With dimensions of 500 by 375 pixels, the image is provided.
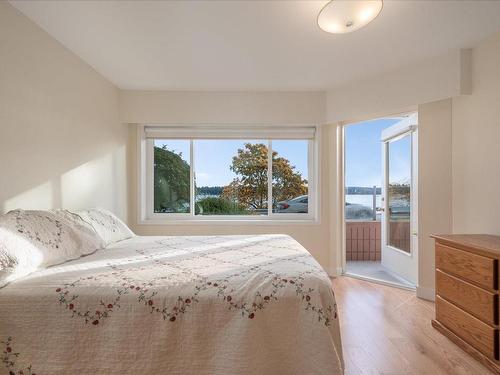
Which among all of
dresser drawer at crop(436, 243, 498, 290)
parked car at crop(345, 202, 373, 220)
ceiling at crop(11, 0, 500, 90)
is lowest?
dresser drawer at crop(436, 243, 498, 290)

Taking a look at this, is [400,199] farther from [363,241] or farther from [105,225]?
[105,225]

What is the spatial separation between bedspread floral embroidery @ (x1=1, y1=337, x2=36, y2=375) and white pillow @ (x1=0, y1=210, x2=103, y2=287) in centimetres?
25

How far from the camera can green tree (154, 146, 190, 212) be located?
3.60m

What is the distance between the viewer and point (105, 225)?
2.20 metres

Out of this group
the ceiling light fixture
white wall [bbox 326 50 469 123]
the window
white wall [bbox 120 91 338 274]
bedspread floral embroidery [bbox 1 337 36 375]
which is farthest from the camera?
the window

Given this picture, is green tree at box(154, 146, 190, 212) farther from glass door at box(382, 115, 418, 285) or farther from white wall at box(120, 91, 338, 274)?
glass door at box(382, 115, 418, 285)

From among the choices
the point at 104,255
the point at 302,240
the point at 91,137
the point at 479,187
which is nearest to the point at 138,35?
the point at 91,137

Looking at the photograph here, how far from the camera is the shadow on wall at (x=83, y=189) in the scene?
6.20 feet

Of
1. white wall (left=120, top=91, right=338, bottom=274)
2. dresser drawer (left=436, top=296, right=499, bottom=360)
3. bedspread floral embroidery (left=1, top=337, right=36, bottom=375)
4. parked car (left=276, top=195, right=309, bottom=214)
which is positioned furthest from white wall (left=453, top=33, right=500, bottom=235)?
bedspread floral embroidery (left=1, top=337, right=36, bottom=375)

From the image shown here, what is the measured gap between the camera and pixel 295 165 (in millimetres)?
3600

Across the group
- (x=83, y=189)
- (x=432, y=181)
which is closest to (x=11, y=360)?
(x=83, y=189)

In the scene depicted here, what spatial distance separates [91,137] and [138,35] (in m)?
1.09

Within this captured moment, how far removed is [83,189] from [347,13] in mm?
2525

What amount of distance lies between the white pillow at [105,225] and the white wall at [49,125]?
11.4 inches
